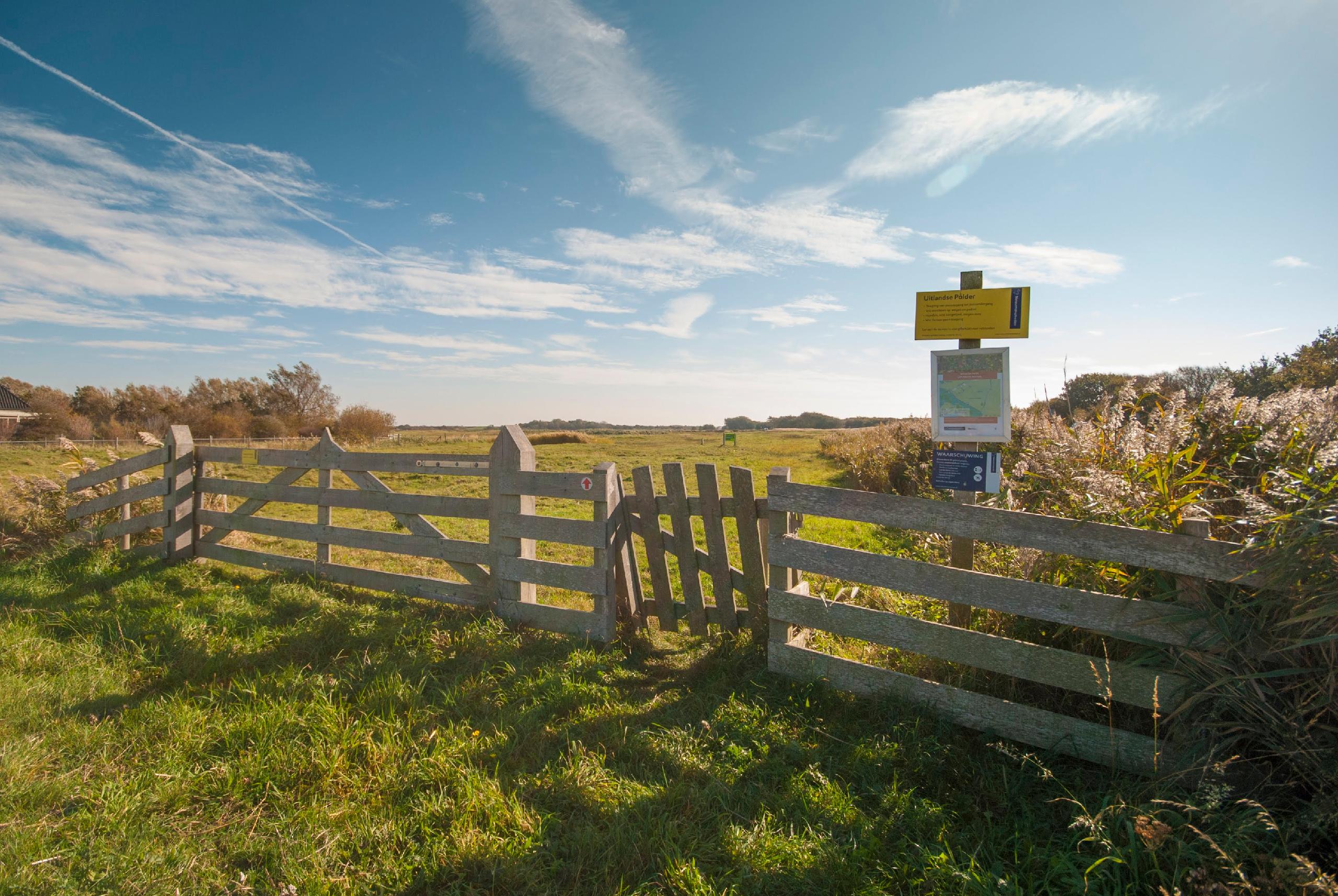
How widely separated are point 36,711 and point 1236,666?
668cm

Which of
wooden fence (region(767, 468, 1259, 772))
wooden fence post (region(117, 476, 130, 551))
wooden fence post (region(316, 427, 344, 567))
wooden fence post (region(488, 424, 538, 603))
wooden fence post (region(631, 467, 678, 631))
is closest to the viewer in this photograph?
wooden fence (region(767, 468, 1259, 772))

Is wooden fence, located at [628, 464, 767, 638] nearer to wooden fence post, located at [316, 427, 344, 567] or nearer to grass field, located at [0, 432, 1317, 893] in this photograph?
grass field, located at [0, 432, 1317, 893]

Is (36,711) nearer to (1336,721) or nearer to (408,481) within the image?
(1336,721)

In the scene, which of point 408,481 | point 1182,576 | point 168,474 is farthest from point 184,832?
point 408,481

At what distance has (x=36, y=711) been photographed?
3.76 metres

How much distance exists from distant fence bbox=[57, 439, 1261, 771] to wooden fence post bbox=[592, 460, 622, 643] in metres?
0.02

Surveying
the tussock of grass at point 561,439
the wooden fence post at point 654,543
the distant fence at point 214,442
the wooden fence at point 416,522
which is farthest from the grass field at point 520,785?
the tussock of grass at point 561,439

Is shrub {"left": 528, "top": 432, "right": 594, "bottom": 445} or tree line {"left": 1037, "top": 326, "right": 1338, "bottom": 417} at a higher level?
tree line {"left": 1037, "top": 326, "right": 1338, "bottom": 417}

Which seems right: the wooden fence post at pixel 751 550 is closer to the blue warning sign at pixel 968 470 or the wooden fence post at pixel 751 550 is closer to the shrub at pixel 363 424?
the blue warning sign at pixel 968 470

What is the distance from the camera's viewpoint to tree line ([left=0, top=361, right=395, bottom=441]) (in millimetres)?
43844

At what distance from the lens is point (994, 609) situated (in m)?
3.43

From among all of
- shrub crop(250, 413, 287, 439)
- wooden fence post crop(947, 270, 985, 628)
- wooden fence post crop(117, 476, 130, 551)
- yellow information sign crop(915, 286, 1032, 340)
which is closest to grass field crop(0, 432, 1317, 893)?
wooden fence post crop(947, 270, 985, 628)

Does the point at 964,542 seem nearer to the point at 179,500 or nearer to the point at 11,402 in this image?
the point at 179,500

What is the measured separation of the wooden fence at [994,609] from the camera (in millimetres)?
2967
